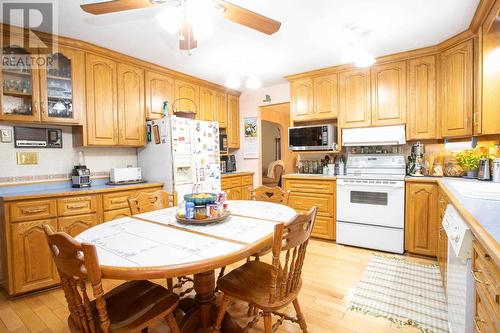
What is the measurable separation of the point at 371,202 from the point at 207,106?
2834mm

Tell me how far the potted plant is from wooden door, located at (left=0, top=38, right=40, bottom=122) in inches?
175

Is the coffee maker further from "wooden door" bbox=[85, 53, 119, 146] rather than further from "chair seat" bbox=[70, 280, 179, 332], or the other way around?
"wooden door" bbox=[85, 53, 119, 146]

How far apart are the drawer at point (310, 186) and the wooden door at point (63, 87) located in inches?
106

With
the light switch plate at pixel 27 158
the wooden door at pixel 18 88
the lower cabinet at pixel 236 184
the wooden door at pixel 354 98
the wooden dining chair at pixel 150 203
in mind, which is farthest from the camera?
the lower cabinet at pixel 236 184

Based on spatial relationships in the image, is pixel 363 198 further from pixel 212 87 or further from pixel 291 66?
pixel 212 87

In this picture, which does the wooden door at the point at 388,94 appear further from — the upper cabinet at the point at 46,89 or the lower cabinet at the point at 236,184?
the upper cabinet at the point at 46,89

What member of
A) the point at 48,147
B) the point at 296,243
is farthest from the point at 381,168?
the point at 48,147

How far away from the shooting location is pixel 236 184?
426cm

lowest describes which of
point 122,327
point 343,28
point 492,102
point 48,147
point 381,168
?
point 122,327

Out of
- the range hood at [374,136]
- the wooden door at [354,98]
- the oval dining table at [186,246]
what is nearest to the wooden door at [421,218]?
the range hood at [374,136]

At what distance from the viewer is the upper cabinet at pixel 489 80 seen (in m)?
2.14

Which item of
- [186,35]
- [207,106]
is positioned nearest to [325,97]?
[207,106]

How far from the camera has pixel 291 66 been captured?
3.45 meters

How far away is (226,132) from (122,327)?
3740mm
